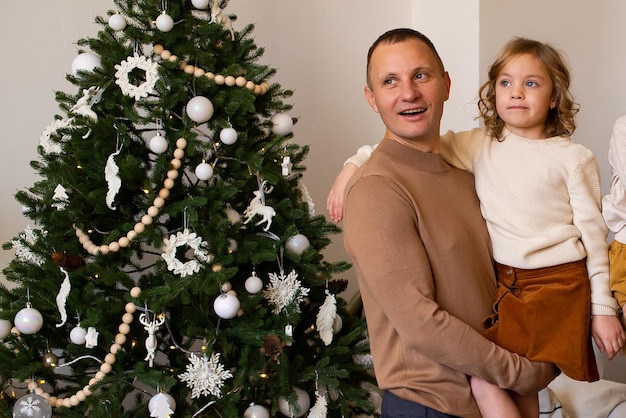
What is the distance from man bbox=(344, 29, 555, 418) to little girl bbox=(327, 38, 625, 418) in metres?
0.04

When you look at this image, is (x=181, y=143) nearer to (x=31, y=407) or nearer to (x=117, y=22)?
(x=117, y=22)

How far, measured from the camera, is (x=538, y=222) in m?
1.66

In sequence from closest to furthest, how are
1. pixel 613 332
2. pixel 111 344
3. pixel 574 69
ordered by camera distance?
1. pixel 613 332
2. pixel 111 344
3. pixel 574 69

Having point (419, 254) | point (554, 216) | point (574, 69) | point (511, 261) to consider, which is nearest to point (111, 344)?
point (419, 254)

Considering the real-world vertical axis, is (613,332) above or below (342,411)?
above

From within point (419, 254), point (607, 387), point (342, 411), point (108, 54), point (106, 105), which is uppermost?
point (108, 54)

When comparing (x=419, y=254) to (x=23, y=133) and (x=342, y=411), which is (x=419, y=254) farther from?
(x=23, y=133)

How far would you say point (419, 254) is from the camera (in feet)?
4.79

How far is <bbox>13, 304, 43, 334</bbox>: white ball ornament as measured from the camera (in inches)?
75.7

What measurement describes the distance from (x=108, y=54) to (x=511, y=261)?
1.29m

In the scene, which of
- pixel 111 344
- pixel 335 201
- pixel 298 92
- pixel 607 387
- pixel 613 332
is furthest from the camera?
pixel 298 92

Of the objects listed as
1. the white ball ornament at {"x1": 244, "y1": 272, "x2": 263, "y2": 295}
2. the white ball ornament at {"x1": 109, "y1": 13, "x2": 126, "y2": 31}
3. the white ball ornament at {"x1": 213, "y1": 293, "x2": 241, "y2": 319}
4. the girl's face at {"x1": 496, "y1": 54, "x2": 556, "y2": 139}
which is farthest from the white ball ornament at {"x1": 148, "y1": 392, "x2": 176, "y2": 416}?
the girl's face at {"x1": 496, "y1": 54, "x2": 556, "y2": 139}

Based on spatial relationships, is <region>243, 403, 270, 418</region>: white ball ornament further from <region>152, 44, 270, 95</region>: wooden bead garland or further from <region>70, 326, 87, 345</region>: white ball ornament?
<region>152, 44, 270, 95</region>: wooden bead garland

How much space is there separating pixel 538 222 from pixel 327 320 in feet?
2.51
